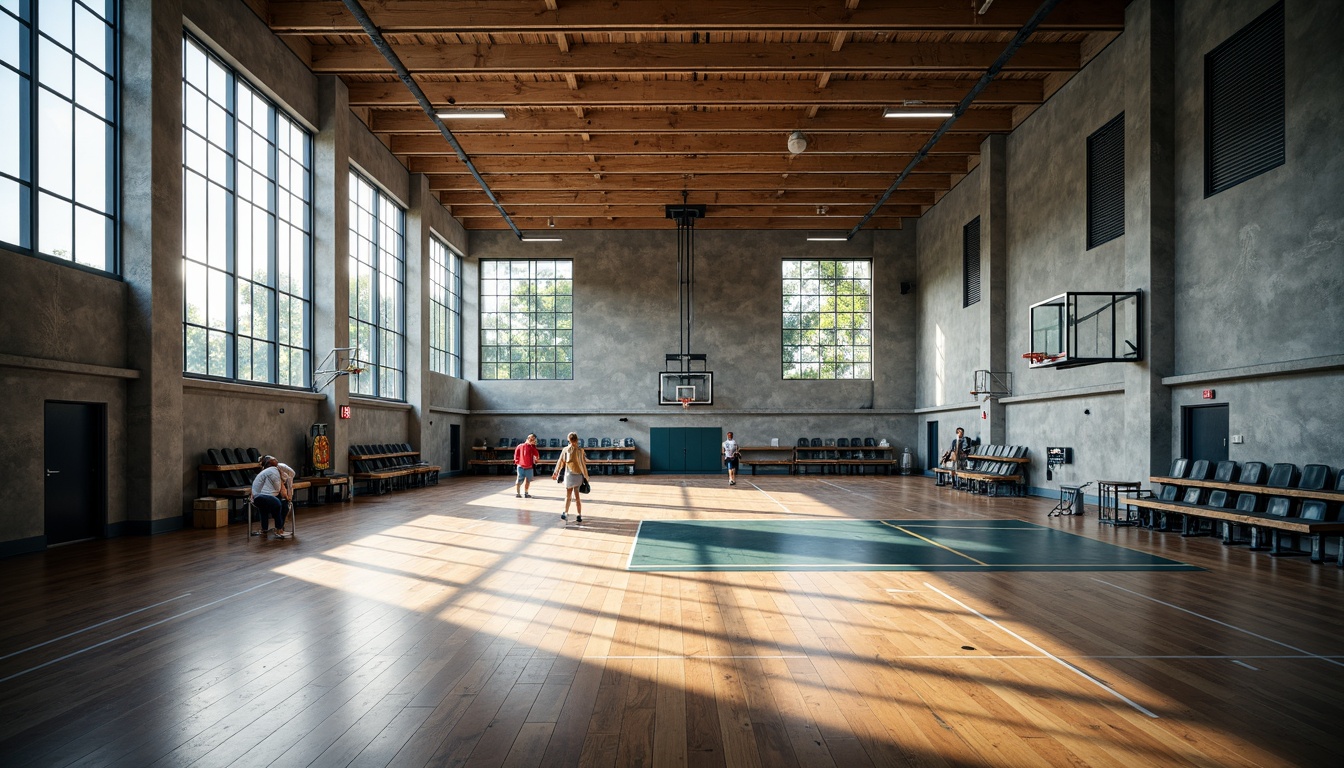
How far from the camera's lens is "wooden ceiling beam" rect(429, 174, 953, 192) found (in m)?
21.3

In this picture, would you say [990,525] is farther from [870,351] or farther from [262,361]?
[870,351]

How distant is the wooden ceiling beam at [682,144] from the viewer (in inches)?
714

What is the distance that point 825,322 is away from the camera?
26.0 metres

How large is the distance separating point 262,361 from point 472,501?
15.6 ft

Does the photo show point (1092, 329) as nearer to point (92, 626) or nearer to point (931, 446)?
point (931, 446)

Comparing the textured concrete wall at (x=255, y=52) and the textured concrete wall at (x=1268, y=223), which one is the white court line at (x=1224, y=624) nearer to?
the textured concrete wall at (x=1268, y=223)

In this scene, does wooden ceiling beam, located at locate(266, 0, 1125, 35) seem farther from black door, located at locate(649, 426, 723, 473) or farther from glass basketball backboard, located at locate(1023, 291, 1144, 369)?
black door, located at locate(649, 426, 723, 473)

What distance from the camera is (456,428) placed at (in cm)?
2467

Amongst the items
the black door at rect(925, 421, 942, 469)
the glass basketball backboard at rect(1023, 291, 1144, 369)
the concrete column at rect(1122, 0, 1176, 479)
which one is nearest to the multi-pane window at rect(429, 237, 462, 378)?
the black door at rect(925, 421, 942, 469)

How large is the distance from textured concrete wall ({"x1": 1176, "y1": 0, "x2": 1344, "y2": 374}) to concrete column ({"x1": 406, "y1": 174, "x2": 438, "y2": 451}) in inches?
680

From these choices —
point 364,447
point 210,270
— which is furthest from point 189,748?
point 364,447

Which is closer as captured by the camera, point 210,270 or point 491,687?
point 491,687

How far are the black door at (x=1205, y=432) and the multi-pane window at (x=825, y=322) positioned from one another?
1410cm

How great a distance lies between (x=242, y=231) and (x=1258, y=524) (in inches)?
612
